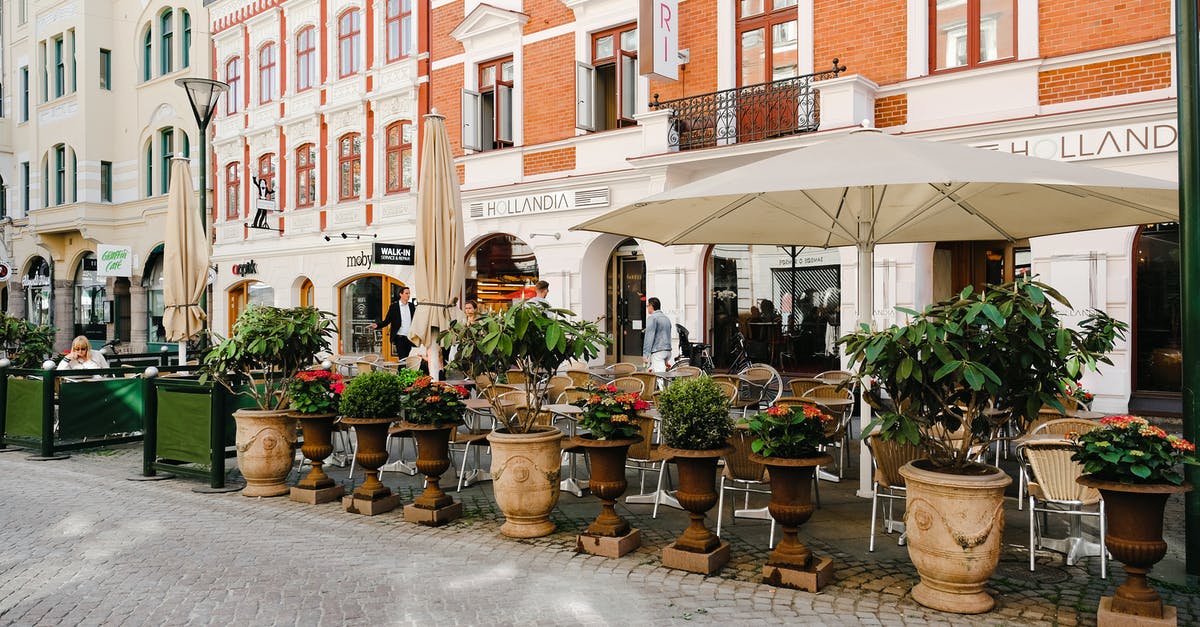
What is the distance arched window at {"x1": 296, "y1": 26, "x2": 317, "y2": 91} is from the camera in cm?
2027

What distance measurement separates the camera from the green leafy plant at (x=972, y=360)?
408 centimetres

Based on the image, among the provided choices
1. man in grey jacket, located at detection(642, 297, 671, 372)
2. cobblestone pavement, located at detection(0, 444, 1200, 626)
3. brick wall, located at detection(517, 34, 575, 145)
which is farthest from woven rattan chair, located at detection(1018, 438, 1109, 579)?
brick wall, located at detection(517, 34, 575, 145)

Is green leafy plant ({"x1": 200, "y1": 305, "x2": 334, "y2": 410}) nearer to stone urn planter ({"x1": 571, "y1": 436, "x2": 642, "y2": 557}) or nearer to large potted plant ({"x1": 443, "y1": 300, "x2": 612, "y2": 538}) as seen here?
large potted plant ({"x1": 443, "y1": 300, "x2": 612, "y2": 538})

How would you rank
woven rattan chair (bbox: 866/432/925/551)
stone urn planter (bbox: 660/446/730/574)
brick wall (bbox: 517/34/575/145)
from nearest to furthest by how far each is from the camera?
stone urn planter (bbox: 660/446/730/574) → woven rattan chair (bbox: 866/432/925/551) → brick wall (bbox: 517/34/575/145)

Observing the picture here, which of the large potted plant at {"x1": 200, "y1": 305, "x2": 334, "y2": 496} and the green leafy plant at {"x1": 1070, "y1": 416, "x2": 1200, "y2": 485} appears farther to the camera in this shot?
the large potted plant at {"x1": 200, "y1": 305, "x2": 334, "y2": 496}

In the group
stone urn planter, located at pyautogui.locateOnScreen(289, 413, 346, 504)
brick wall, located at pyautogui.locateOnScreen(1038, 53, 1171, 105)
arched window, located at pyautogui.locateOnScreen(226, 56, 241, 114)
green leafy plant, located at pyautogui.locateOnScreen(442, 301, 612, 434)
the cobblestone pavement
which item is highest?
arched window, located at pyautogui.locateOnScreen(226, 56, 241, 114)

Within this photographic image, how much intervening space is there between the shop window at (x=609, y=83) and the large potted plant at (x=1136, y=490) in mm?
11138

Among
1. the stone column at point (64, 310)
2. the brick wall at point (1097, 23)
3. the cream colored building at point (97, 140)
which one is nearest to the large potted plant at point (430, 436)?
the brick wall at point (1097, 23)

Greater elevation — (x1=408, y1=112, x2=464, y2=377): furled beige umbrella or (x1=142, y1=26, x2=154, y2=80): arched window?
(x1=142, y1=26, x2=154, y2=80): arched window

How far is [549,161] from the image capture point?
1532cm

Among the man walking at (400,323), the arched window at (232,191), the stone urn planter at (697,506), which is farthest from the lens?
the arched window at (232,191)

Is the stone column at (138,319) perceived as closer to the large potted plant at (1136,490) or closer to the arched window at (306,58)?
the arched window at (306,58)

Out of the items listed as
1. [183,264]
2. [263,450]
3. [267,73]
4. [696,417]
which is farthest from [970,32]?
[267,73]

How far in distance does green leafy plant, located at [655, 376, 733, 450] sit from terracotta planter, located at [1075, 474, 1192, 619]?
6.44ft
